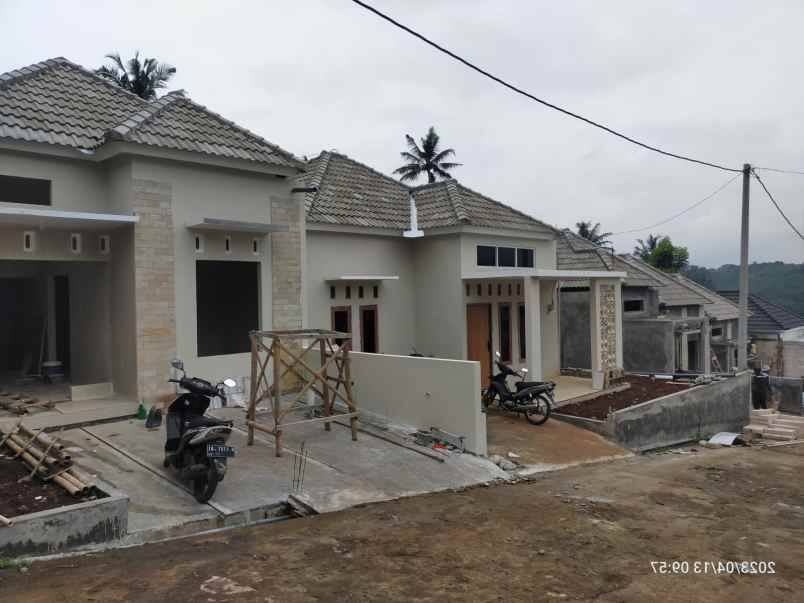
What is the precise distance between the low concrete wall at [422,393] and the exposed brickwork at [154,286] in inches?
131

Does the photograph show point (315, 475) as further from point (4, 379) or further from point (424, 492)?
point (4, 379)

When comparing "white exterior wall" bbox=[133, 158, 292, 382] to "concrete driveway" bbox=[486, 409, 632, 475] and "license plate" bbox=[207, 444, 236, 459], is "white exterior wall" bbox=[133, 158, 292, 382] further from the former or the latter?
"concrete driveway" bbox=[486, 409, 632, 475]

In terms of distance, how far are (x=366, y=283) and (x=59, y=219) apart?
23.5 ft

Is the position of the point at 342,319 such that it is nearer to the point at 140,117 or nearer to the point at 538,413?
the point at 538,413

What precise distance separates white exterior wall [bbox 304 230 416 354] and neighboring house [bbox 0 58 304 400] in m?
1.31

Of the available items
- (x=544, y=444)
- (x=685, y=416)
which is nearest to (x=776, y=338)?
(x=685, y=416)

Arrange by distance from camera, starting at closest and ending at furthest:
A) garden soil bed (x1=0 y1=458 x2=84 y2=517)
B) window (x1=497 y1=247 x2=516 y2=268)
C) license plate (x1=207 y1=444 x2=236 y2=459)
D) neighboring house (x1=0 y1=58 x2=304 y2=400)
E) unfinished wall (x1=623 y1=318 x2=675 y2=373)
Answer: garden soil bed (x1=0 y1=458 x2=84 y2=517), license plate (x1=207 y1=444 x2=236 y2=459), neighboring house (x1=0 y1=58 x2=304 y2=400), window (x1=497 y1=247 x2=516 y2=268), unfinished wall (x1=623 y1=318 x2=675 y2=373)

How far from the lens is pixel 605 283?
16.9 m

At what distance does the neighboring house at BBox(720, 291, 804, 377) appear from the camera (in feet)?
101

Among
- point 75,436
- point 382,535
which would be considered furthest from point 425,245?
point 382,535

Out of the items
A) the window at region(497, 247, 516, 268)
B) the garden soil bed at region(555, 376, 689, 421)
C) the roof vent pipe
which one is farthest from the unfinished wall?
the roof vent pipe

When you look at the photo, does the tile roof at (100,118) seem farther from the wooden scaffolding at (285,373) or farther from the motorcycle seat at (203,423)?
the motorcycle seat at (203,423)

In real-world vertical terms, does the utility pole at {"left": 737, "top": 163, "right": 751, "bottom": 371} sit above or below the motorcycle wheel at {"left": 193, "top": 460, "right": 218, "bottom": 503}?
above

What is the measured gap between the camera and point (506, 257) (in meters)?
16.5
